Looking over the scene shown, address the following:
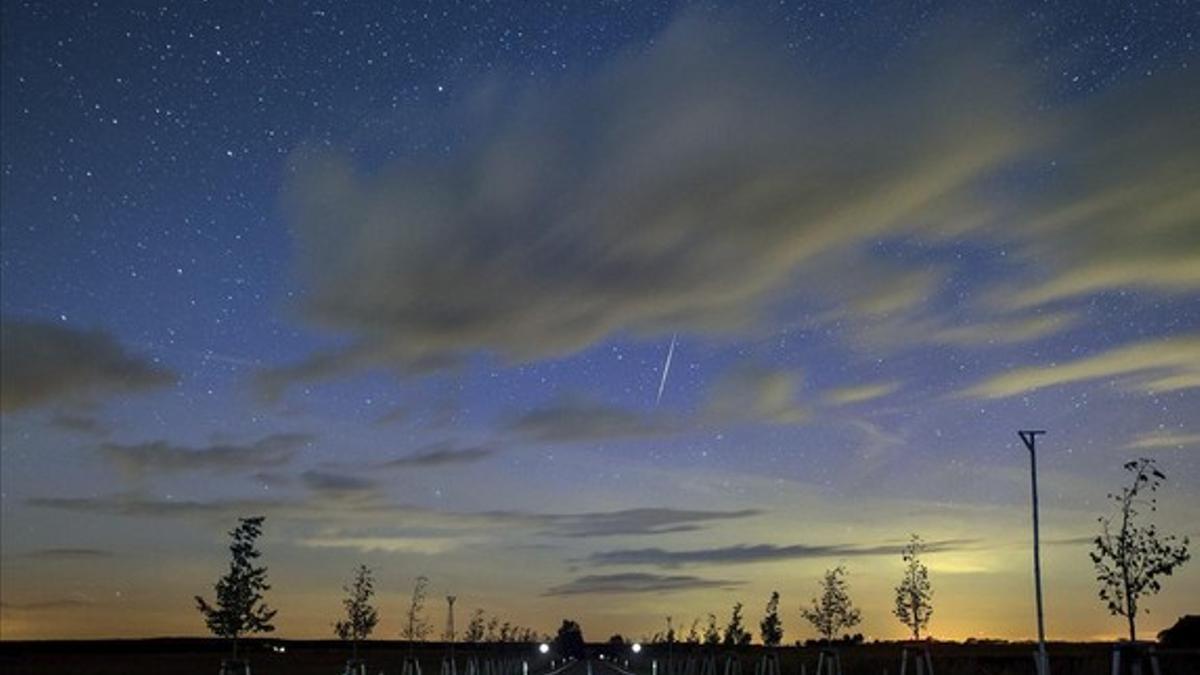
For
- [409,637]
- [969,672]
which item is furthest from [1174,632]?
[409,637]

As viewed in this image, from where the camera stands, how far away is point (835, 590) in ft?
332

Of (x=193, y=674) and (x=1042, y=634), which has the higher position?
(x=1042, y=634)

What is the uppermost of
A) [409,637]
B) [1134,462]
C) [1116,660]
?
[1134,462]

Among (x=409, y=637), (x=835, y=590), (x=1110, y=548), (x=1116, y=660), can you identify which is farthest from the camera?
(x=409, y=637)

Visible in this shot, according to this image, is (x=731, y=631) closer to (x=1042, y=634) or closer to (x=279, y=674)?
(x=279, y=674)

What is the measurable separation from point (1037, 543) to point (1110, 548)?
74.2ft

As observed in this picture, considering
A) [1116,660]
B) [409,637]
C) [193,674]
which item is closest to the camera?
[1116,660]

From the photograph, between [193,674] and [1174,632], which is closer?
[1174,632]

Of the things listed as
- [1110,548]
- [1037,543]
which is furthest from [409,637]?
[1037,543]

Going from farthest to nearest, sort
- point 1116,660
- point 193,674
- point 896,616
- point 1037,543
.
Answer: point 896,616
point 193,674
point 1037,543
point 1116,660

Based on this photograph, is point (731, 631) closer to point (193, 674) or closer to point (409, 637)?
point (409, 637)

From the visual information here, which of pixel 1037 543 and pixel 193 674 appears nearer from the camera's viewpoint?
pixel 1037 543

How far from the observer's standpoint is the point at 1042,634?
3438cm

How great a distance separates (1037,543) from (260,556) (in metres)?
50.8
